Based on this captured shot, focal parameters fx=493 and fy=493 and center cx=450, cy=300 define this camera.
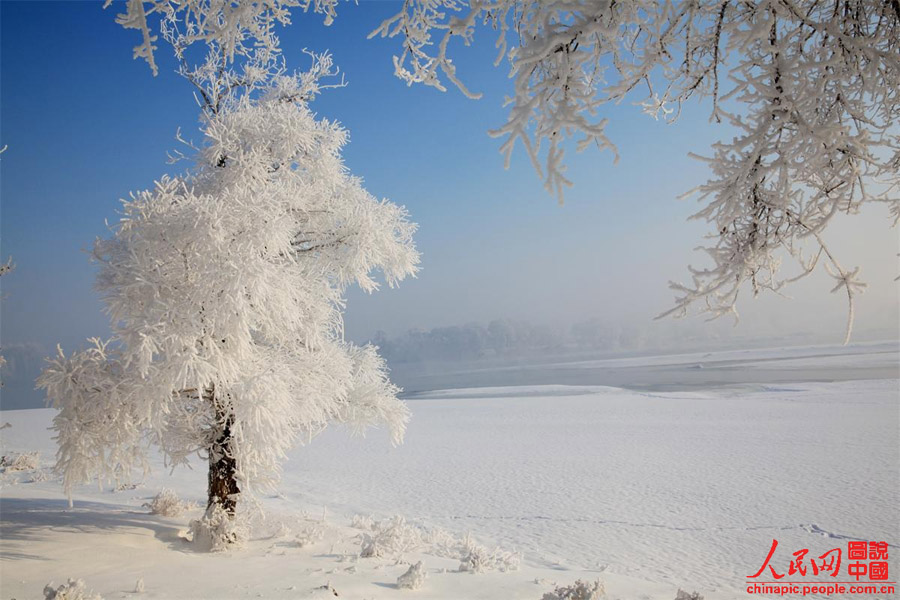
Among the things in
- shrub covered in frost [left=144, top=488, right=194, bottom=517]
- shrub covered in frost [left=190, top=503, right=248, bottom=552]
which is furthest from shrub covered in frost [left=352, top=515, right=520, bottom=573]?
shrub covered in frost [left=144, top=488, right=194, bottom=517]

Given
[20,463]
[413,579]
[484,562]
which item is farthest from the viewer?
[20,463]

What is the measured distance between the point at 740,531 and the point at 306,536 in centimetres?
595

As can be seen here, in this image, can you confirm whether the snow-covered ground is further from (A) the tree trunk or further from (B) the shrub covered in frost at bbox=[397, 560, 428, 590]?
(A) the tree trunk

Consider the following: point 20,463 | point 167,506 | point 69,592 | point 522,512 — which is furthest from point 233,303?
point 20,463

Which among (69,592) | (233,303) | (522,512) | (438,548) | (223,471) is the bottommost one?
(522,512)

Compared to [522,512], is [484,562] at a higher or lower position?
higher

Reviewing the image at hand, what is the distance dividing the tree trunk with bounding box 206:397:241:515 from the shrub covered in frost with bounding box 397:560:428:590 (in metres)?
2.53

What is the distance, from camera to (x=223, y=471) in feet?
19.6

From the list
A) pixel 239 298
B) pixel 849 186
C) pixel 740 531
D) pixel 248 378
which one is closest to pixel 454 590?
pixel 248 378

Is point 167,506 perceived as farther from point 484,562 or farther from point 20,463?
point 20,463

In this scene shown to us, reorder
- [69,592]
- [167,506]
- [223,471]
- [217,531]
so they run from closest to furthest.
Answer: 1. [69,592]
2. [217,531]
3. [223,471]
4. [167,506]

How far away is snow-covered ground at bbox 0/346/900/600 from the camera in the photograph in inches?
183

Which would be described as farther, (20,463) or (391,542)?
(20,463)

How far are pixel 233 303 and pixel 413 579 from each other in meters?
2.99
